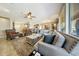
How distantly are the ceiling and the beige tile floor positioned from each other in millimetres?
580

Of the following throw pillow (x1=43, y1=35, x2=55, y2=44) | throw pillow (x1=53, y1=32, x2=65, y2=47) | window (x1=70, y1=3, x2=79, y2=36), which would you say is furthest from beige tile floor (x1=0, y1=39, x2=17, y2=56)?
Result: window (x1=70, y1=3, x2=79, y2=36)

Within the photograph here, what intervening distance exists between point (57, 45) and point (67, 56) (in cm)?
33

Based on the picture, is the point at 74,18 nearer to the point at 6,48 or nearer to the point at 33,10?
the point at 33,10

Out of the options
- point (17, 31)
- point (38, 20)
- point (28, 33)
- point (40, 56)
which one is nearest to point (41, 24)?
point (38, 20)

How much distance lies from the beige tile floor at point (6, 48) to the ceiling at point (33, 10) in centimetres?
58

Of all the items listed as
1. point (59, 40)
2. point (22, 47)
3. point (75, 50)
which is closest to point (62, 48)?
point (59, 40)

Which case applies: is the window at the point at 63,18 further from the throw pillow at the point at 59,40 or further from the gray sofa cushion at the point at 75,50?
the gray sofa cushion at the point at 75,50

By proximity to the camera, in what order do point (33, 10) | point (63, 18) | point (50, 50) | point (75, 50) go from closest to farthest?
point (75, 50) < point (50, 50) < point (33, 10) < point (63, 18)

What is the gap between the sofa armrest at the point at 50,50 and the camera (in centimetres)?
249

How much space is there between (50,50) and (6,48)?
101cm

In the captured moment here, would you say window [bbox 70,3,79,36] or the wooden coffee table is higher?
window [bbox 70,3,79,36]

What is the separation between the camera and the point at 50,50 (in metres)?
2.57

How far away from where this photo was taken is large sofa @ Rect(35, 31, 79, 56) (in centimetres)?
229

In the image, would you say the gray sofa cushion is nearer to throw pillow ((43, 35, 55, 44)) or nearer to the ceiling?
throw pillow ((43, 35, 55, 44))
